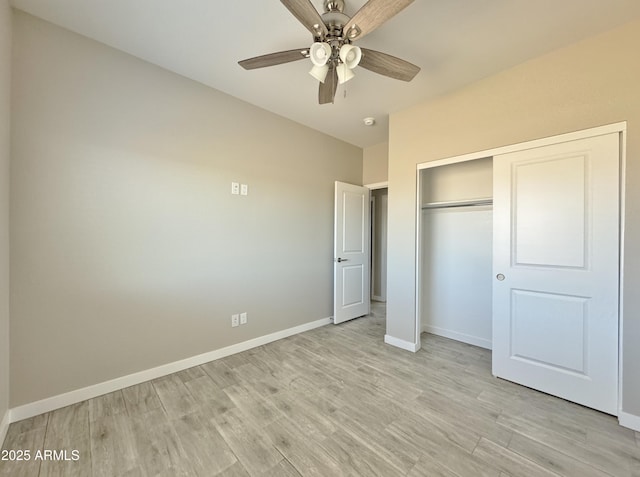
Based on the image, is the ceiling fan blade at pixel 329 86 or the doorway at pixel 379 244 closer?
the ceiling fan blade at pixel 329 86

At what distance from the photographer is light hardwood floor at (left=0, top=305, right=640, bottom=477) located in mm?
1425

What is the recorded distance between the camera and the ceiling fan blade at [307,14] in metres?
1.32

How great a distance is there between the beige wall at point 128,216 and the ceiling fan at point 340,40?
1114mm

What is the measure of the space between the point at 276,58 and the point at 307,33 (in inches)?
15.3

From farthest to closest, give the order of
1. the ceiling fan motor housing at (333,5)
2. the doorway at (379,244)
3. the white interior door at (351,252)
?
the doorway at (379,244) → the white interior door at (351,252) → the ceiling fan motor housing at (333,5)

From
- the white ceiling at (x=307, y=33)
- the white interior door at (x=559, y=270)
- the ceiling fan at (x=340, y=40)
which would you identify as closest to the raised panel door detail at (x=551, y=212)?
the white interior door at (x=559, y=270)

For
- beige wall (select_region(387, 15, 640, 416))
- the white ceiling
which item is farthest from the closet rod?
the white ceiling

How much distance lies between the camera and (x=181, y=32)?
1899 mm

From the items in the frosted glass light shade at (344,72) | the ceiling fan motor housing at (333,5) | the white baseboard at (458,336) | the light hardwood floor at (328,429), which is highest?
the ceiling fan motor housing at (333,5)

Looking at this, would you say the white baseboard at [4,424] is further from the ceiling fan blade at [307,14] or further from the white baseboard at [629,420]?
the white baseboard at [629,420]

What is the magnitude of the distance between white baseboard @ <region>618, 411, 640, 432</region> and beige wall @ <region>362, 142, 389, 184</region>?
323 centimetres

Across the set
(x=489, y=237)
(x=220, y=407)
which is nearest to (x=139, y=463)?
(x=220, y=407)

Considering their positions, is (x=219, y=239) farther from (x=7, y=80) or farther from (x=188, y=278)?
(x=7, y=80)

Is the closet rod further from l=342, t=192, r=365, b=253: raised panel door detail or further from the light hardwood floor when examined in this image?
the light hardwood floor
